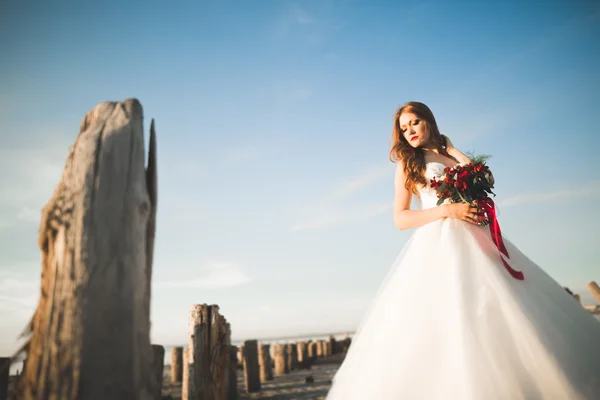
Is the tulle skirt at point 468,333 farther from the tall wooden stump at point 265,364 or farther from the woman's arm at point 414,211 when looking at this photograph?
the tall wooden stump at point 265,364

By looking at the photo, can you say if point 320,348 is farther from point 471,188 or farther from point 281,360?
point 471,188

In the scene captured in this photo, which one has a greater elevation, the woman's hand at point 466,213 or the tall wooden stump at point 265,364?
the woman's hand at point 466,213

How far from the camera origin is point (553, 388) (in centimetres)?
230

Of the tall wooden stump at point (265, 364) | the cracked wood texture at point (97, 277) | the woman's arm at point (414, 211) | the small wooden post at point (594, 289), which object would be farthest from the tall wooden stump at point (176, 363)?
the small wooden post at point (594, 289)

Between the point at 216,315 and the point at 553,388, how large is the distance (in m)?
3.55

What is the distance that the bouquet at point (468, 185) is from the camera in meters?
3.35

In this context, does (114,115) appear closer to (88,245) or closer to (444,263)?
(88,245)

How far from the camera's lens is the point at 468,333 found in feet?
8.32

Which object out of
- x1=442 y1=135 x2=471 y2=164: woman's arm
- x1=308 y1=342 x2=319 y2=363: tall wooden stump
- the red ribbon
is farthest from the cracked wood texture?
x1=308 y1=342 x2=319 y2=363: tall wooden stump

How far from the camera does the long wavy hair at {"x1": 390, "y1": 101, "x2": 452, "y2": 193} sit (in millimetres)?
3797

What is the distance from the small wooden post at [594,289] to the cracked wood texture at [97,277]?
13665 mm

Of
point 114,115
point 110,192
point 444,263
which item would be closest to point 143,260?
point 110,192

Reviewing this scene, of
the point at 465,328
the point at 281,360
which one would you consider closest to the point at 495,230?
the point at 465,328

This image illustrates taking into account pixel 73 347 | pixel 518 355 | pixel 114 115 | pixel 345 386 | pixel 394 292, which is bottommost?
pixel 345 386
